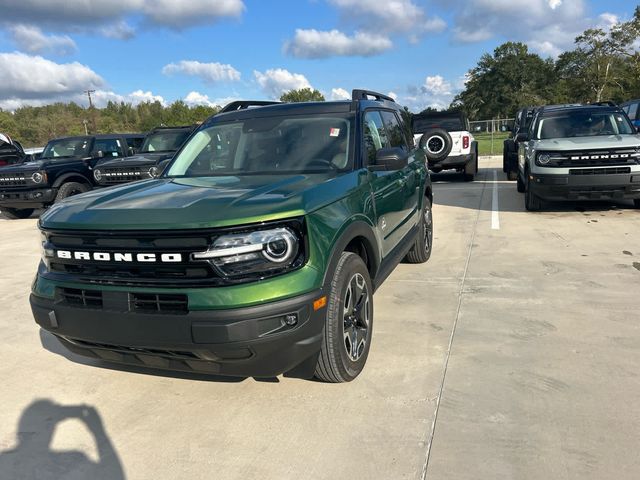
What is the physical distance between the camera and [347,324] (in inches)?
125

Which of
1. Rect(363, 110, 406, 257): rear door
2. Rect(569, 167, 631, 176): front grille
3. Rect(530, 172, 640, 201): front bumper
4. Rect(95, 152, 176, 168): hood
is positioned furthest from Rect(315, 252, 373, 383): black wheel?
Rect(95, 152, 176, 168): hood

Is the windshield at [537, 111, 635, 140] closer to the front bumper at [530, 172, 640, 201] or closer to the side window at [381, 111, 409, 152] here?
the front bumper at [530, 172, 640, 201]

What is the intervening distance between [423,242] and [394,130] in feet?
4.78

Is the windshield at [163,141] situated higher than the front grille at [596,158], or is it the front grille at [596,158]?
the windshield at [163,141]

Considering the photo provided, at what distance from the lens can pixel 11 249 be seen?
8.17 meters

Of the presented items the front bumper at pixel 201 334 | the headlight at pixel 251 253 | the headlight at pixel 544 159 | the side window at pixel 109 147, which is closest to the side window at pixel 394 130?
the headlight at pixel 251 253

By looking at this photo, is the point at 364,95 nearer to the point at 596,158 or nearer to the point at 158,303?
the point at 158,303

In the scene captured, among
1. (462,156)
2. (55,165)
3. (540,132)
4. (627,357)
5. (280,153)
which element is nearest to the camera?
(627,357)

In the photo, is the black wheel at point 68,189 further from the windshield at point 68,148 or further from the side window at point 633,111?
the side window at point 633,111

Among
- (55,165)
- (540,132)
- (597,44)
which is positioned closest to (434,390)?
(540,132)

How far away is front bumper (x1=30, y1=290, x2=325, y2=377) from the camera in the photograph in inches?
97.0

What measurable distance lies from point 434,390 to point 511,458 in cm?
70

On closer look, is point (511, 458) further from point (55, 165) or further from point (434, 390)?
point (55, 165)

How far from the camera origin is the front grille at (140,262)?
253 centimetres
